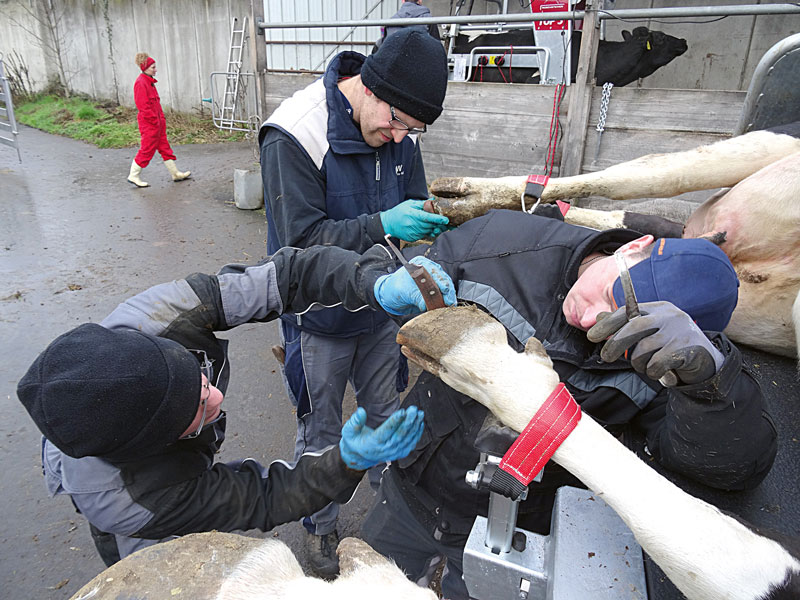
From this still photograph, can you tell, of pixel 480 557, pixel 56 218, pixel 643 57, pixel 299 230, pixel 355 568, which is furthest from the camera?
pixel 56 218

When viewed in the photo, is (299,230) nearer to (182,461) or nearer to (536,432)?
(182,461)

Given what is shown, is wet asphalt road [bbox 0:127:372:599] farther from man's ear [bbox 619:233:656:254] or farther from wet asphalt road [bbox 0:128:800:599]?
man's ear [bbox 619:233:656:254]

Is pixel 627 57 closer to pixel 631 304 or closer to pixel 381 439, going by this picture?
pixel 631 304

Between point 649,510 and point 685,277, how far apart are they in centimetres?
52

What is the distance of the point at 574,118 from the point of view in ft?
13.1

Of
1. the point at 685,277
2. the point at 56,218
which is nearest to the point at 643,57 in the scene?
the point at 685,277

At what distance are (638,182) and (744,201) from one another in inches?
18.2

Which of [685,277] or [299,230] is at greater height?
[685,277]

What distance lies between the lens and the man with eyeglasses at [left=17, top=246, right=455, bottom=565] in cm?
122

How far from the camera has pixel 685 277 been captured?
1219mm

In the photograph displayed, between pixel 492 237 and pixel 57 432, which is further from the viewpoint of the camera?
pixel 492 237

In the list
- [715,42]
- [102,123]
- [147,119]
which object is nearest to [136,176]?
[147,119]

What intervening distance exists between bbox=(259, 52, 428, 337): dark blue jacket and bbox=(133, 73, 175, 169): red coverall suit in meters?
6.83

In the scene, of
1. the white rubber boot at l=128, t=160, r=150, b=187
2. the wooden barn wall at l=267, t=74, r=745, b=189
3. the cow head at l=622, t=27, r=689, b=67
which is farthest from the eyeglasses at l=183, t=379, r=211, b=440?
the white rubber boot at l=128, t=160, r=150, b=187
